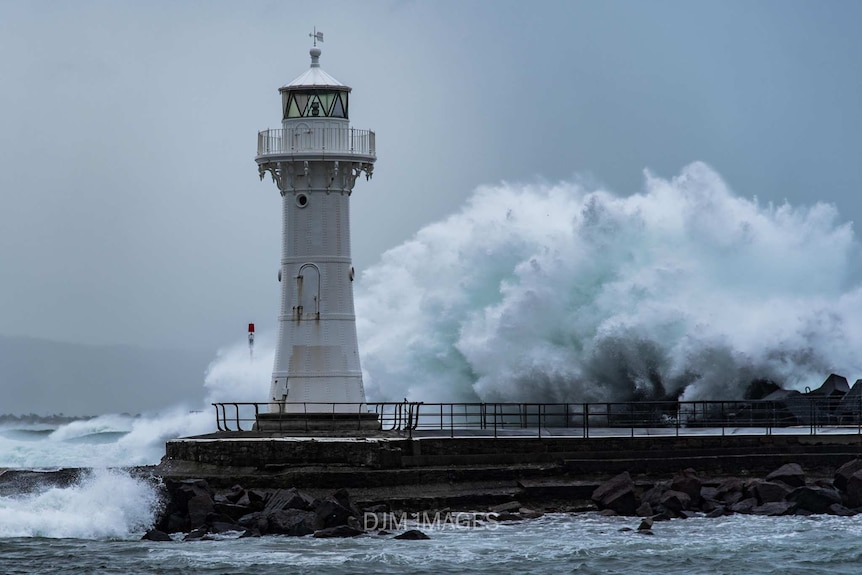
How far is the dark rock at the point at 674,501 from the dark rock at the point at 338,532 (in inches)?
172

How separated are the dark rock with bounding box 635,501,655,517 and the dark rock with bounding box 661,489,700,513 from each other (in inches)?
7.6

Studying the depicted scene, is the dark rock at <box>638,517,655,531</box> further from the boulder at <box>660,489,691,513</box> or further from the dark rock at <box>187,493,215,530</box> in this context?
the dark rock at <box>187,493,215,530</box>

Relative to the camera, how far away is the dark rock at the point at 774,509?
977 inches

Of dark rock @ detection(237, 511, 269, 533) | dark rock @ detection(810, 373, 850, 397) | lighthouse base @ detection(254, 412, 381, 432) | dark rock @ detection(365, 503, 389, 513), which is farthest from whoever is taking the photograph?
dark rock @ detection(810, 373, 850, 397)

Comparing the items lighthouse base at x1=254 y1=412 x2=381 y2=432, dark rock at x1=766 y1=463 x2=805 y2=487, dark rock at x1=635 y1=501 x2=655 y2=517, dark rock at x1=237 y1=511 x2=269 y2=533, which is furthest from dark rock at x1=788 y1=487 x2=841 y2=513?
dark rock at x1=237 y1=511 x2=269 y2=533

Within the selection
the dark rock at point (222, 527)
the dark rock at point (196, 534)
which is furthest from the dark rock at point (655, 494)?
the dark rock at point (196, 534)

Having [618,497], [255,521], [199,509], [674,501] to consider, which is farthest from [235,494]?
[674,501]

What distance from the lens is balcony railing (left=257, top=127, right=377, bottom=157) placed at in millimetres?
29094

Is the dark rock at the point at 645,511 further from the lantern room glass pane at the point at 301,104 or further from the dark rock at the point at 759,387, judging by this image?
the dark rock at the point at 759,387

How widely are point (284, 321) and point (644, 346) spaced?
28.7 feet

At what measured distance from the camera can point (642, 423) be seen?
31.4 meters

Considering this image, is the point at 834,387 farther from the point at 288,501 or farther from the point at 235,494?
the point at 235,494

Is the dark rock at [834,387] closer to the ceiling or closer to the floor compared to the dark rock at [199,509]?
closer to the ceiling

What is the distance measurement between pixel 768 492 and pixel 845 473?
1.21 meters
